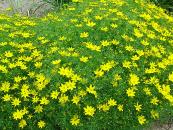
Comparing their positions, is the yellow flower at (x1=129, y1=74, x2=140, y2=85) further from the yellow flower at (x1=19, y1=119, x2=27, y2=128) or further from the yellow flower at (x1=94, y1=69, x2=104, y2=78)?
the yellow flower at (x1=19, y1=119, x2=27, y2=128)

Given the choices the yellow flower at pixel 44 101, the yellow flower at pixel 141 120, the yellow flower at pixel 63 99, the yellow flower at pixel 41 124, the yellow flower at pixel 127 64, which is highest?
the yellow flower at pixel 127 64

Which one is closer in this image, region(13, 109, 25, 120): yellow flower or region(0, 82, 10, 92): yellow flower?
region(13, 109, 25, 120): yellow flower

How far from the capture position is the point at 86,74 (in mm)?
4250

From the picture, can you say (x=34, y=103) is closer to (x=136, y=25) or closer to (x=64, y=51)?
(x=64, y=51)

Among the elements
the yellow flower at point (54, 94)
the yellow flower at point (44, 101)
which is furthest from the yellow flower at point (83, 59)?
the yellow flower at point (44, 101)

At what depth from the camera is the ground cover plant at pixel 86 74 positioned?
4137mm

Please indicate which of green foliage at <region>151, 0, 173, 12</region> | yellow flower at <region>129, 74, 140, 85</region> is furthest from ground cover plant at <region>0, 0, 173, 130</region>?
green foliage at <region>151, 0, 173, 12</region>

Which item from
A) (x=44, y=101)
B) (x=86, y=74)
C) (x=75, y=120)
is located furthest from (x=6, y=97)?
(x=86, y=74)

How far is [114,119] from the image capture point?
4191 millimetres

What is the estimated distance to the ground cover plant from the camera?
4.14 meters

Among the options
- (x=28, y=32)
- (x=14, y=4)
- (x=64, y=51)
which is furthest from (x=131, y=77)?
(x=14, y=4)

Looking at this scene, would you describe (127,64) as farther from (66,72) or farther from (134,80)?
(66,72)

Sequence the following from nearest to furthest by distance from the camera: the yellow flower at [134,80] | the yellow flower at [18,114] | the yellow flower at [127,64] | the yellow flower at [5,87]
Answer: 1. the yellow flower at [18,114]
2. the yellow flower at [5,87]
3. the yellow flower at [134,80]
4. the yellow flower at [127,64]

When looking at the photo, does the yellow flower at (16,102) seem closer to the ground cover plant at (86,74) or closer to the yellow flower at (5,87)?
the ground cover plant at (86,74)
